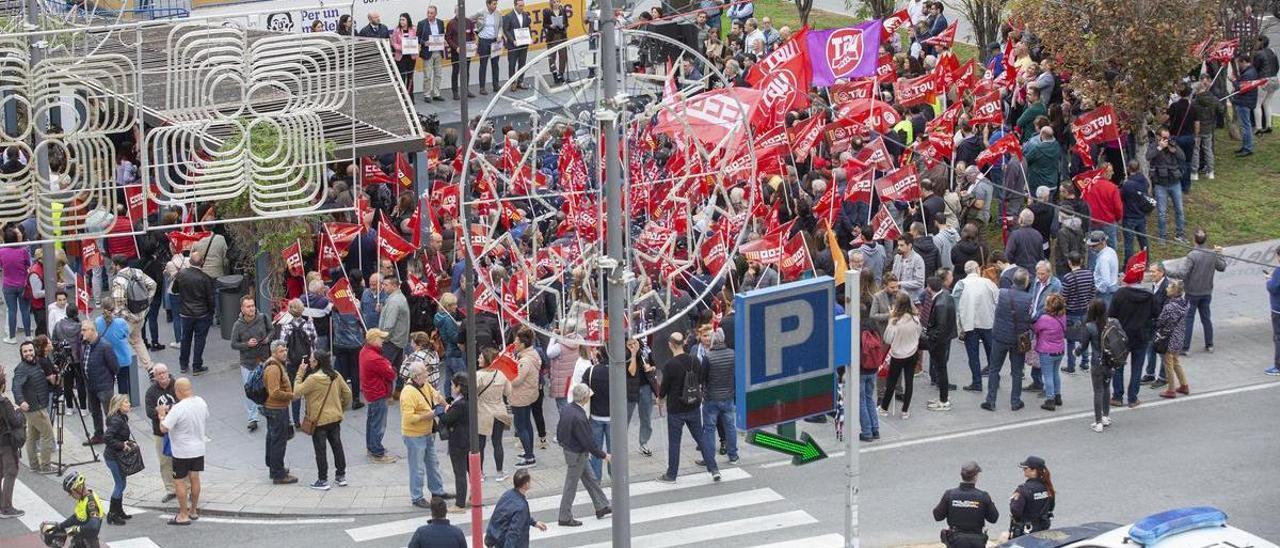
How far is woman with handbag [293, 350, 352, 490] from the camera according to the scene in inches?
799

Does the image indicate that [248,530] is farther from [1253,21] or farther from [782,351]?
[1253,21]

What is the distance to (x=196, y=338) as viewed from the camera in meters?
24.1

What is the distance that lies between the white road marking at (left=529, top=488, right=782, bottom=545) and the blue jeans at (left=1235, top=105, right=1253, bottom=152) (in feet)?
44.6

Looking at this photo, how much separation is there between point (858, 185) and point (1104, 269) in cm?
338

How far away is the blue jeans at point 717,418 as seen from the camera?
20.8 metres

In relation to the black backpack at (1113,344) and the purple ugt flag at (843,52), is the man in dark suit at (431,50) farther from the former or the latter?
the black backpack at (1113,344)

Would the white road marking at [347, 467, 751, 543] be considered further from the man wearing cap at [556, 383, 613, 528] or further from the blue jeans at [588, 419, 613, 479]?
the man wearing cap at [556, 383, 613, 528]

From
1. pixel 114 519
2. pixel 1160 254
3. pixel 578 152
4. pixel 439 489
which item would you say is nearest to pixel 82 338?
pixel 114 519

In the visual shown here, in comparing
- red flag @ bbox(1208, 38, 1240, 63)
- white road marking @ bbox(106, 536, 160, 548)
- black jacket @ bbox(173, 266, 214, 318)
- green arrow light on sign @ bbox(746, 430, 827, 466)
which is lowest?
white road marking @ bbox(106, 536, 160, 548)

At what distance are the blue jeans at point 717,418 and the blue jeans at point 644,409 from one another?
2.59ft

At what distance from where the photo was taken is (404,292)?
2420 cm

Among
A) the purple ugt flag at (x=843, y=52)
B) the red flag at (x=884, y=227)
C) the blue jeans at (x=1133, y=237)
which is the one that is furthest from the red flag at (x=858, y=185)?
the blue jeans at (x=1133, y=237)

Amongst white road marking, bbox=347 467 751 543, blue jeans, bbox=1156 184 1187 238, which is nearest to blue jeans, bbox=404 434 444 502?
white road marking, bbox=347 467 751 543

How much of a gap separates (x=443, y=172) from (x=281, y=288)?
347 centimetres
